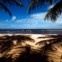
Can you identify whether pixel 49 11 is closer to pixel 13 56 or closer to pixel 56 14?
pixel 56 14

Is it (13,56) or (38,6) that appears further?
(38,6)

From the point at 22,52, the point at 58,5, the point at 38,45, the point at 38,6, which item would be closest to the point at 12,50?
the point at 22,52

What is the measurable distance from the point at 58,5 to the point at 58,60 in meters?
5.71

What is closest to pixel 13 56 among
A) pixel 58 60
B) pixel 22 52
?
pixel 22 52

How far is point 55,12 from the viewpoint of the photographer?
1351cm

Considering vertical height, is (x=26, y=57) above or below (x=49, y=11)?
below

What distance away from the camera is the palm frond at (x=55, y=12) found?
13.4 meters

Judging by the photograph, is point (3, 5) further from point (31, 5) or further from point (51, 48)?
point (51, 48)

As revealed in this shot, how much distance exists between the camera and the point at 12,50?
988 centimetres

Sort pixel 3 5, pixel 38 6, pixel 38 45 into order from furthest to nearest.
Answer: pixel 3 5 → pixel 38 6 → pixel 38 45

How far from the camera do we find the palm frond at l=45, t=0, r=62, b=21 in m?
13.4

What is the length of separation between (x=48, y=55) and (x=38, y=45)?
2.08 meters

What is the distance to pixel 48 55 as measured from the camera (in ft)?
29.5

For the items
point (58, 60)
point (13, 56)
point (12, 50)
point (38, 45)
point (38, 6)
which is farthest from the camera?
point (38, 6)
